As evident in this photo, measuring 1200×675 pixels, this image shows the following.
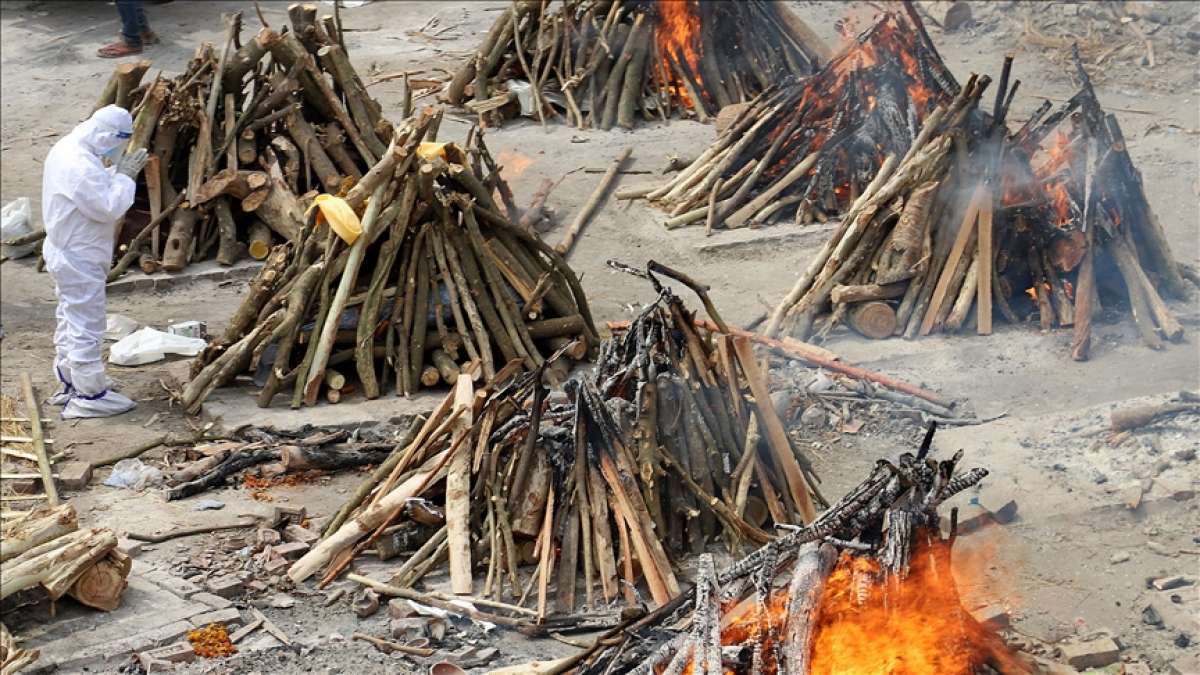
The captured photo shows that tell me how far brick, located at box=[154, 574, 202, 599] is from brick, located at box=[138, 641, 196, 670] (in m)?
0.61

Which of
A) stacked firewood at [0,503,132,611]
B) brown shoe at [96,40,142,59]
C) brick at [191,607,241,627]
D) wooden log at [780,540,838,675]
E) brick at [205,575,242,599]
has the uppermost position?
wooden log at [780,540,838,675]

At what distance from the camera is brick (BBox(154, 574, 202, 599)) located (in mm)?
8461

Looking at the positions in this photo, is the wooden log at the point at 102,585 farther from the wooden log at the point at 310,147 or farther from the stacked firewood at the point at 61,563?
the wooden log at the point at 310,147

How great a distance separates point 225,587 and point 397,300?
11.4 feet

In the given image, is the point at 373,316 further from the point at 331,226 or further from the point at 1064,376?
the point at 1064,376

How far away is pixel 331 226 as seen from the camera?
1126cm

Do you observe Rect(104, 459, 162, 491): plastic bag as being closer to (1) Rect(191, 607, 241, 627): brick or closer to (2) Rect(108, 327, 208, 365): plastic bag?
(2) Rect(108, 327, 208, 365): plastic bag

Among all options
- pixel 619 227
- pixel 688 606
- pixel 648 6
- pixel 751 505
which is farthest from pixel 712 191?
pixel 688 606

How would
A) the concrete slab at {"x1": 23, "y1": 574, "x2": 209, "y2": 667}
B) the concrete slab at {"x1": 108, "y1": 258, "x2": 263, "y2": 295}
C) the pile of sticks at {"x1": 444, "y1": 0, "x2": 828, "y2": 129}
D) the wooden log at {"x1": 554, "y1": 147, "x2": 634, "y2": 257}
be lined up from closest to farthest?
1. the concrete slab at {"x1": 23, "y1": 574, "x2": 209, "y2": 667}
2. the concrete slab at {"x1": 108, "y1": 258, "x2": 263, "y2": 295}
3. the wooden log at {"x1": 554, "y1": 147, "x2": 634, "y2": 257}
4. the pile of sticks at {"x1": 444, "y1": 0, "x2": 828, "y2": 129}

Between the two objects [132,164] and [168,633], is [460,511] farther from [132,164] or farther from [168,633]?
[132,164]

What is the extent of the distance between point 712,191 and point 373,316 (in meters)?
4.93

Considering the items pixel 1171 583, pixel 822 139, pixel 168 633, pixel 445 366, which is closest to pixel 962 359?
pixel 1171 583

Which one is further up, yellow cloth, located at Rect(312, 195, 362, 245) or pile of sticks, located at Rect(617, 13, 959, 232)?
yellow cloth, located at Rect(312, 195, 362, 245)

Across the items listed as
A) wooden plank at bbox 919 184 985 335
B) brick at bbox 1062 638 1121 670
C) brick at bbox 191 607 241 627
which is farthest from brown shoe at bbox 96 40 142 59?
brick at bbox 1062 638 1121 670
